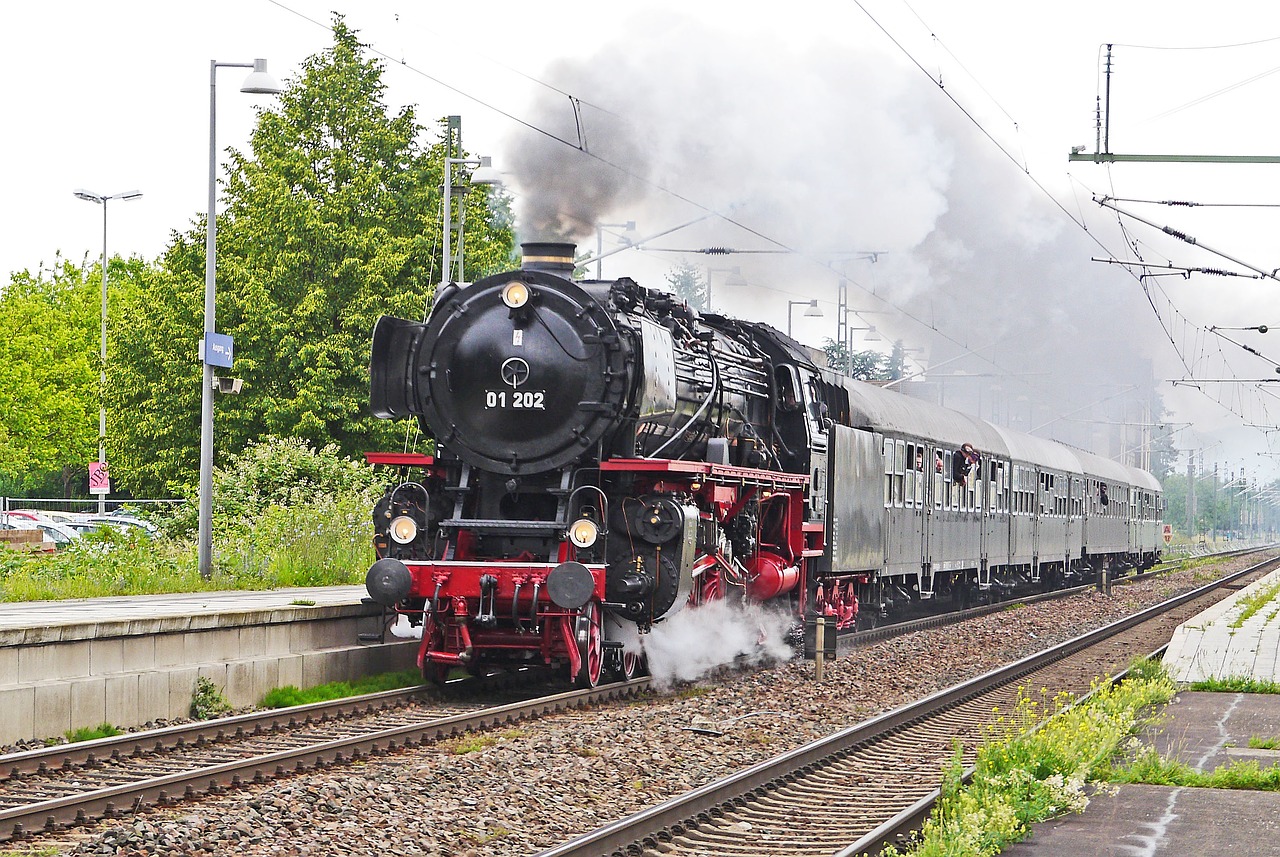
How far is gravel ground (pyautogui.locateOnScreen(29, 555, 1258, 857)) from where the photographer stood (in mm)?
7059

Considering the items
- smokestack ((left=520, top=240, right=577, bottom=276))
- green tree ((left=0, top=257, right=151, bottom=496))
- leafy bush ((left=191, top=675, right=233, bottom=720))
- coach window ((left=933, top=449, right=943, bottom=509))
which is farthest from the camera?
green tree ((left=0, top=257, right=151, bottom=496))

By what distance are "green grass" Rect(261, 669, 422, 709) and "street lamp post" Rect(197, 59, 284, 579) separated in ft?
14.4

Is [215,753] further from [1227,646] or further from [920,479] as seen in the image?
[920,479]

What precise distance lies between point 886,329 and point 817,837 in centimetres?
2993

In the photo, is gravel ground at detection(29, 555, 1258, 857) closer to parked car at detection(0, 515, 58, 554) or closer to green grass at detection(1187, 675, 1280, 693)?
green grass at detection(1187, 675, 1280, 693)

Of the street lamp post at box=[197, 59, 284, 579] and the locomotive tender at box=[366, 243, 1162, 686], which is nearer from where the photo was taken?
the locomotive tender at box=[366, 243, 1162, 686]

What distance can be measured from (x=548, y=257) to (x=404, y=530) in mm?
2894

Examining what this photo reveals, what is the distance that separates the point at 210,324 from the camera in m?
18.3

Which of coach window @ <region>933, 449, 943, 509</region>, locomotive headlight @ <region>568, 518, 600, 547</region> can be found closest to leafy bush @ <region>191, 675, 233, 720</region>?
locomotive headlight @ <region>568, 518, 600, 547</region>

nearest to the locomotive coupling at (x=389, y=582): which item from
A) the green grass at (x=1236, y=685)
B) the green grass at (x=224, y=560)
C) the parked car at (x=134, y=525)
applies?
the green grass at (x=224, y=560)

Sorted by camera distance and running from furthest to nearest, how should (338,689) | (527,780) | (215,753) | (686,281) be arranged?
(686,281)
(338,689)
(215,753)
(527,780)

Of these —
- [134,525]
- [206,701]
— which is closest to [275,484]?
[134,525]

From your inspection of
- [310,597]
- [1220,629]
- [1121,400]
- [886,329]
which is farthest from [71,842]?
[1121,400]

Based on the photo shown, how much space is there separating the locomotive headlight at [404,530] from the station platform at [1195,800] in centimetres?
610
